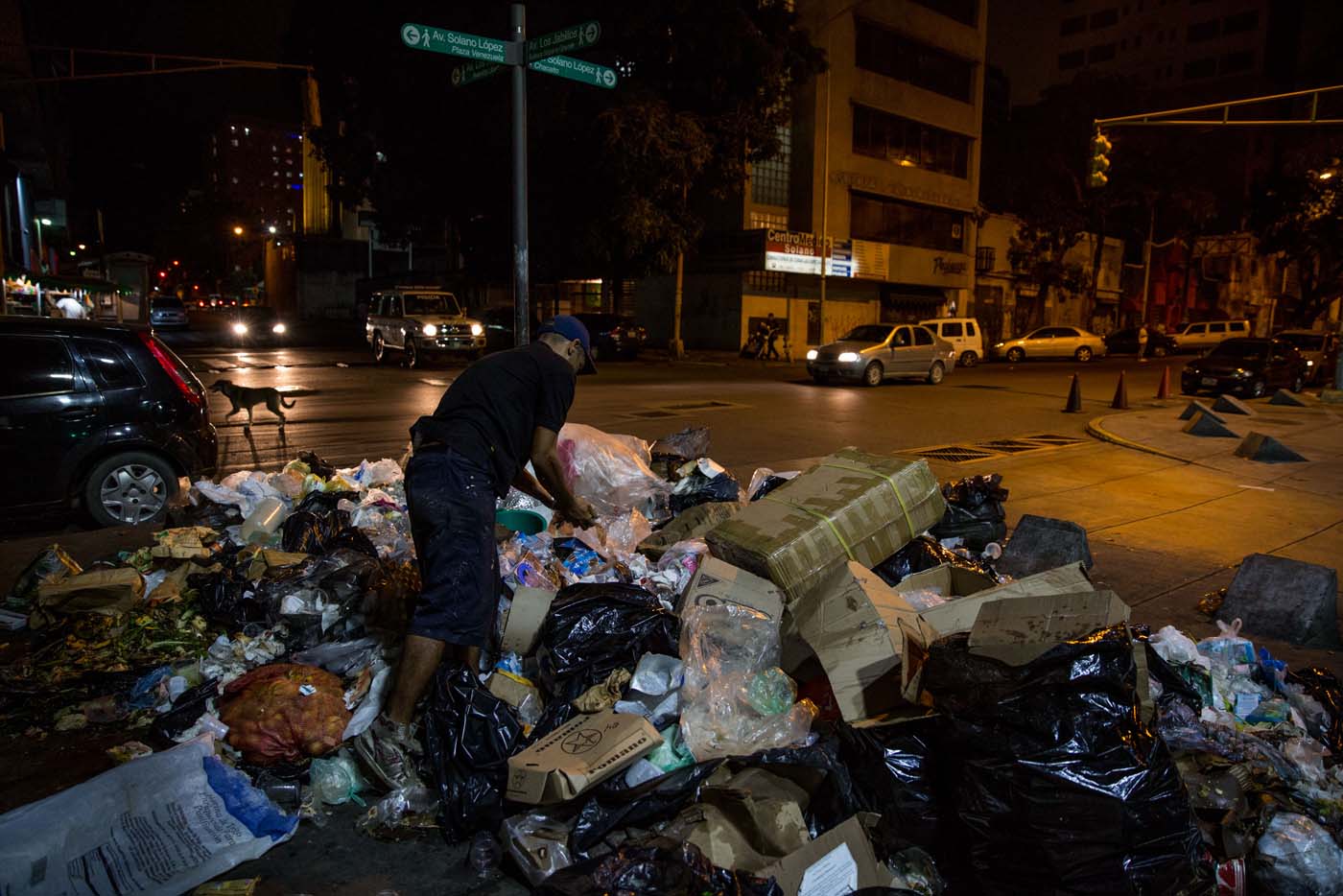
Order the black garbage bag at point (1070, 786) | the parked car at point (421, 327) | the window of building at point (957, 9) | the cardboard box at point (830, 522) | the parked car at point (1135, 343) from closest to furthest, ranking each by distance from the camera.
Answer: the black garbage bag at point (1070, 786), the cardboard box at point (830, 522), the parked car at point (421, 327), the window of building at point (957, 9), the parked car at point (1135, 343)

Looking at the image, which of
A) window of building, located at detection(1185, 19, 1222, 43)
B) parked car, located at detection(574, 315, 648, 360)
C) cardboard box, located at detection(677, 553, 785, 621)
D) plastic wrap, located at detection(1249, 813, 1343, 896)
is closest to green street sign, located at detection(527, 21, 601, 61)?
cardboard box, located at detection(677, 553, 785, 621)

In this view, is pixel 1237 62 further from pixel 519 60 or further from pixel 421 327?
pixel 519 60

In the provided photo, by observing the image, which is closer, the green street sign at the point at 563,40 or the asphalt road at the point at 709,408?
the green street sign at the point at 563,40

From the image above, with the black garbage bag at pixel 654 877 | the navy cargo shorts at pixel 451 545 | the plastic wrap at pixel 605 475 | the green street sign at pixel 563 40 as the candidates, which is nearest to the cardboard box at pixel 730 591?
the navy cargo shorts at pixel 451 545

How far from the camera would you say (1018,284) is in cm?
4416

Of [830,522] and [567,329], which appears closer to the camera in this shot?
[567,329]

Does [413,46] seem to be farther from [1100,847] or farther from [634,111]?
[634,111]

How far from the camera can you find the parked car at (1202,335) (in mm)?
40094

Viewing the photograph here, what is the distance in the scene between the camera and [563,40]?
5992 millimetres

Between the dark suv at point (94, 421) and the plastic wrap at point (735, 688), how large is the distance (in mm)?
4761

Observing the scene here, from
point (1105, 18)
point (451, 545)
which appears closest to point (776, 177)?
point (451, 545)

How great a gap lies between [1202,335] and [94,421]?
4547 centimetres

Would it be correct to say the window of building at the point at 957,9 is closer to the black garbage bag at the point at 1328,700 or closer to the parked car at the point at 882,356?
the parked car at the point at 882,356

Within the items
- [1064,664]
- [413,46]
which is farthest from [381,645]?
[413,46]
